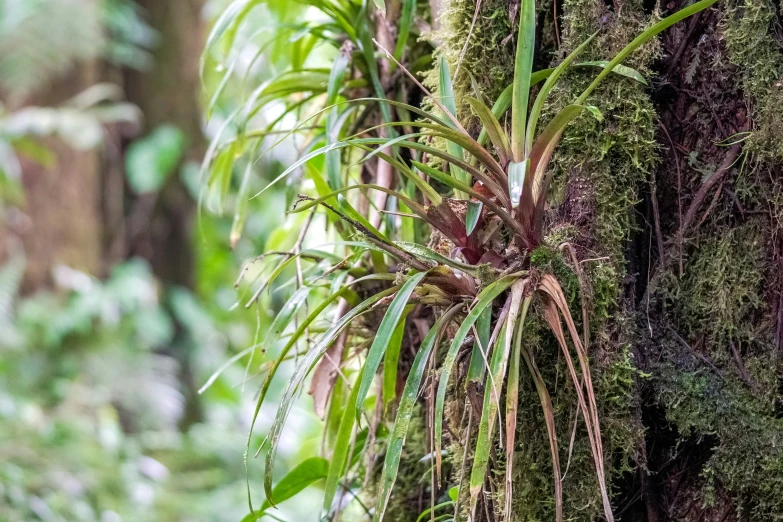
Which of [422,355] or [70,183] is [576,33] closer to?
[422,355]

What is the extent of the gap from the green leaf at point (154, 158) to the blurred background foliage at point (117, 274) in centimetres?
1

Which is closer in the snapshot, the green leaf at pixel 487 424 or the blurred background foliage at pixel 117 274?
the green leaf at pixel 487 424

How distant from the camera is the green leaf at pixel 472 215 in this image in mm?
756

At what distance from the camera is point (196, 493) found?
3146 mm

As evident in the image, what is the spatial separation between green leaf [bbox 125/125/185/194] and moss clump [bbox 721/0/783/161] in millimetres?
3136

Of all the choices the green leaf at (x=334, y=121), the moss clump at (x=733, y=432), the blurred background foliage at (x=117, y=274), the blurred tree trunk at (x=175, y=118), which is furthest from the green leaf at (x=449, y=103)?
the blurred tree trunk at (x=175, y=118)

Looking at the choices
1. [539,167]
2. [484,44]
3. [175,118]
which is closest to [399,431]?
[539,167]

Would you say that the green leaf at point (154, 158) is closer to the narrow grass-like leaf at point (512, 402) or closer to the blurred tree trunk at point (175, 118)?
the blurred tree trunk at point (175, 118)

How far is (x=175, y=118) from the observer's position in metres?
3.84

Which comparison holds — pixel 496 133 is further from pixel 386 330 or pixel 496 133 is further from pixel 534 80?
pixel 386 330

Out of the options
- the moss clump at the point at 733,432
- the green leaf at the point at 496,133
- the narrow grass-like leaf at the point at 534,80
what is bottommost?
the moss clump at the point at 733,432

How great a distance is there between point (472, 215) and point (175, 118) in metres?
3.43

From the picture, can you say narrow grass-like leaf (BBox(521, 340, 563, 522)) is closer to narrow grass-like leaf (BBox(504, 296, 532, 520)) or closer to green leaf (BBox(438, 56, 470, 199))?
narrow grass-like leaf (BBox(504, 296, 532, 520))

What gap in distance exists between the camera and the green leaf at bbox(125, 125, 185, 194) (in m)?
3.52
